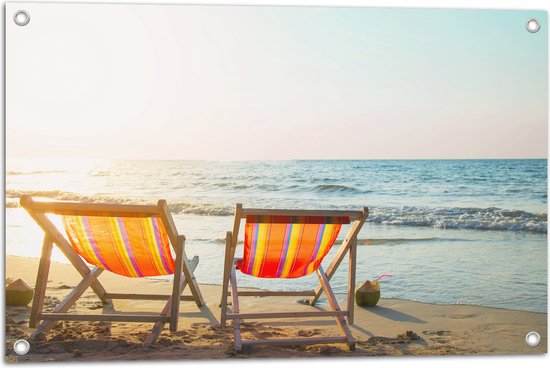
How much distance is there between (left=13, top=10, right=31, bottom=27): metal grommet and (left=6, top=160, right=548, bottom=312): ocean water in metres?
0.77

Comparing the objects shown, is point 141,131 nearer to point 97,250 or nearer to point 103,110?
point 103,110

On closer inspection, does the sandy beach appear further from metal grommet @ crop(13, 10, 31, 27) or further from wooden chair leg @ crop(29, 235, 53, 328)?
metal grommet @ crop(13, 10, 31, 27)

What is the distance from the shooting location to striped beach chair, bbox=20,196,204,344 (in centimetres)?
318

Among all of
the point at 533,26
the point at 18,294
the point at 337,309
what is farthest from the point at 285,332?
the point at 533,26

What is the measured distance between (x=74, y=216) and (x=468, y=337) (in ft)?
7.45

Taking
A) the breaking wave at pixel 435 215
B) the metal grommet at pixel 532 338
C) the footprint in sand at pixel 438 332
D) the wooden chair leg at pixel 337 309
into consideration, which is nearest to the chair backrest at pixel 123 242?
the wooden chair leg at pixel 337 309

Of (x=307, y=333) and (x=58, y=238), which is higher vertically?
(x=58, y=238)

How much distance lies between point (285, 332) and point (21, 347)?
1.42 m

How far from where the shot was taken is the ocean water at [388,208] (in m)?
5.02

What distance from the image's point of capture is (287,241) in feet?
11.5

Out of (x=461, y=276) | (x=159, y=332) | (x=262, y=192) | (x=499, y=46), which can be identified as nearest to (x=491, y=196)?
(x=262, y=192)

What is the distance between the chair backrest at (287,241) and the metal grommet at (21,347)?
48.1 inches

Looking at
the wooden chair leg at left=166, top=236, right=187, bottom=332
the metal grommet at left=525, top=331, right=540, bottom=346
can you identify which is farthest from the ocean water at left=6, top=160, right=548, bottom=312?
the wooden chair leg at left=166, top=236, right=187, bottom=332

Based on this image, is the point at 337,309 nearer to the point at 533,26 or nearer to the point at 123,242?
the point at 123,242
